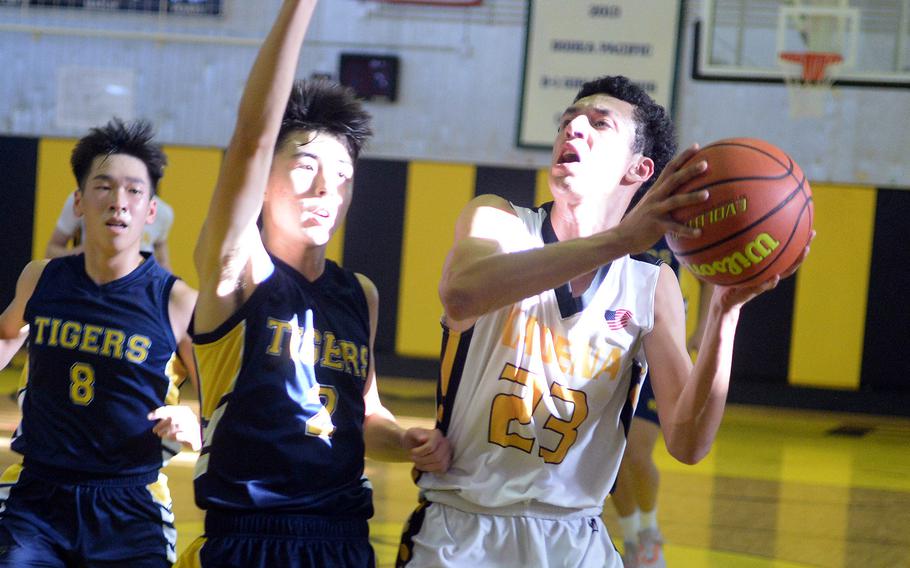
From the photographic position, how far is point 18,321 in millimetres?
3273

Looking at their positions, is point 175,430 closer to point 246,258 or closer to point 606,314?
point 246,258

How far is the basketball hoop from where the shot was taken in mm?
8961

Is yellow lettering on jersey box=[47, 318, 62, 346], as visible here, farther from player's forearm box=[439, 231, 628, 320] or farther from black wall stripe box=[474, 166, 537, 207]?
black wall stripe box=[474, 166, 537, 207]

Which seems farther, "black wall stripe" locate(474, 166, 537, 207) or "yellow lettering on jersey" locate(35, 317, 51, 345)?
"black wall stripe" locate(474, 166, 537, 207)

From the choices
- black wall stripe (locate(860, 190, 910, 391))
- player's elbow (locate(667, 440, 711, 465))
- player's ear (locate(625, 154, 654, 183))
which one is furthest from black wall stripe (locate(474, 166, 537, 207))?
player's elbow (locate(667, 440, 711, 465))

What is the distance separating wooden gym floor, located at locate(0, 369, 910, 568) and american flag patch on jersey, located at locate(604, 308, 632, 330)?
→ 7.72 ft

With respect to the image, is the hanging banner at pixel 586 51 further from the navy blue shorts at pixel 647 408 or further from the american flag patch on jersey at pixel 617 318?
Answer: the american flag patch on jersey at pixel 617 318

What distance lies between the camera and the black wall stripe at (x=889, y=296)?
32.0 feet

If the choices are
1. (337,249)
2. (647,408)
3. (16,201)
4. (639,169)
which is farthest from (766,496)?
(16,201)

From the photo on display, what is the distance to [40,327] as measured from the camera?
3.12m

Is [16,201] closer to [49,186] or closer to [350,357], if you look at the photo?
[49,186]

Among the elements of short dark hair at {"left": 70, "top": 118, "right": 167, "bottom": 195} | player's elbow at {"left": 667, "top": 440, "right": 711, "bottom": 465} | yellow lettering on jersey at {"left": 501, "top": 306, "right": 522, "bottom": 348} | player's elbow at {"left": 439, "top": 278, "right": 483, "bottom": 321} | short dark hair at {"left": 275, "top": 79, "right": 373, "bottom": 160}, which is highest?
short dark hair at {"left": 275, "top": 79, "right": 373, "bottom": 160}

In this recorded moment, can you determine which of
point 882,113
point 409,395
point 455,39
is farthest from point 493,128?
point 882,113

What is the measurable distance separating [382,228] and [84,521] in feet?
24.8
